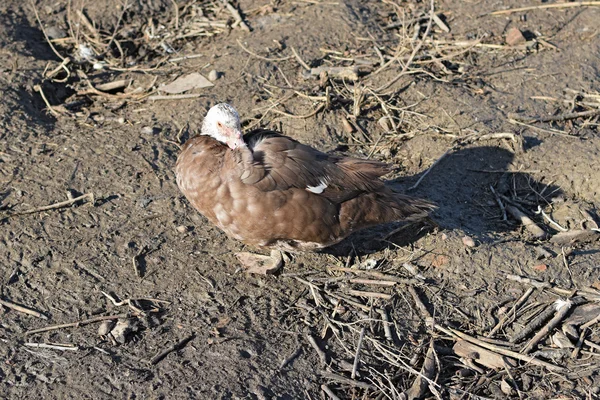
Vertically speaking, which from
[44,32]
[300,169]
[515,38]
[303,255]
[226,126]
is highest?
[226,126]

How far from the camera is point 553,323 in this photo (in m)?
Answer: 4.17

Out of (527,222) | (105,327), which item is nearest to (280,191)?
(105,327)

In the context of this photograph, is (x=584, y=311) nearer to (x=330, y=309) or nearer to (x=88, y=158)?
(x=330, y=309)

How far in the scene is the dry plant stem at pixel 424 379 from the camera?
3.82m

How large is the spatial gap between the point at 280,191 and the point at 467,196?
1738mm

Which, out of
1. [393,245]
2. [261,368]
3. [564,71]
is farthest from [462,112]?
[261,368]

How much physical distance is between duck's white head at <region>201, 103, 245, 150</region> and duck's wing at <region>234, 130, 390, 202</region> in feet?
0.27

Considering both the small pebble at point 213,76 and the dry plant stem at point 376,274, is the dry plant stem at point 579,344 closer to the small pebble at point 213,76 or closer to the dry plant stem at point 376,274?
the dry plant stem at point 376,274

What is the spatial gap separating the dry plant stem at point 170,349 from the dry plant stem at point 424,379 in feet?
4.14

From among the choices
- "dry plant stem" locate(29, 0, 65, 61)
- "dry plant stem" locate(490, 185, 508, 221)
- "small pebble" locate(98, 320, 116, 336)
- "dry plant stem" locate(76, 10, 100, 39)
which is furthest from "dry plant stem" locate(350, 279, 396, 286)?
"dry plant stem" locate(76, 10, 100, 39)

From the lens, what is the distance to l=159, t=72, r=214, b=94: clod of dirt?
6.06m

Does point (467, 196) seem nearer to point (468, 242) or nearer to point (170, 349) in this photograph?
point (468, 242)

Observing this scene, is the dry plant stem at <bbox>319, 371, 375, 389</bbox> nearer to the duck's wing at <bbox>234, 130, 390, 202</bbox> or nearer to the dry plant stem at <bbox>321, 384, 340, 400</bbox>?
the dry plant stem at <bbox>321, 384, 340, 400</bbox>

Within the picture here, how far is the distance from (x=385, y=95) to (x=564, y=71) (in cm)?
170
